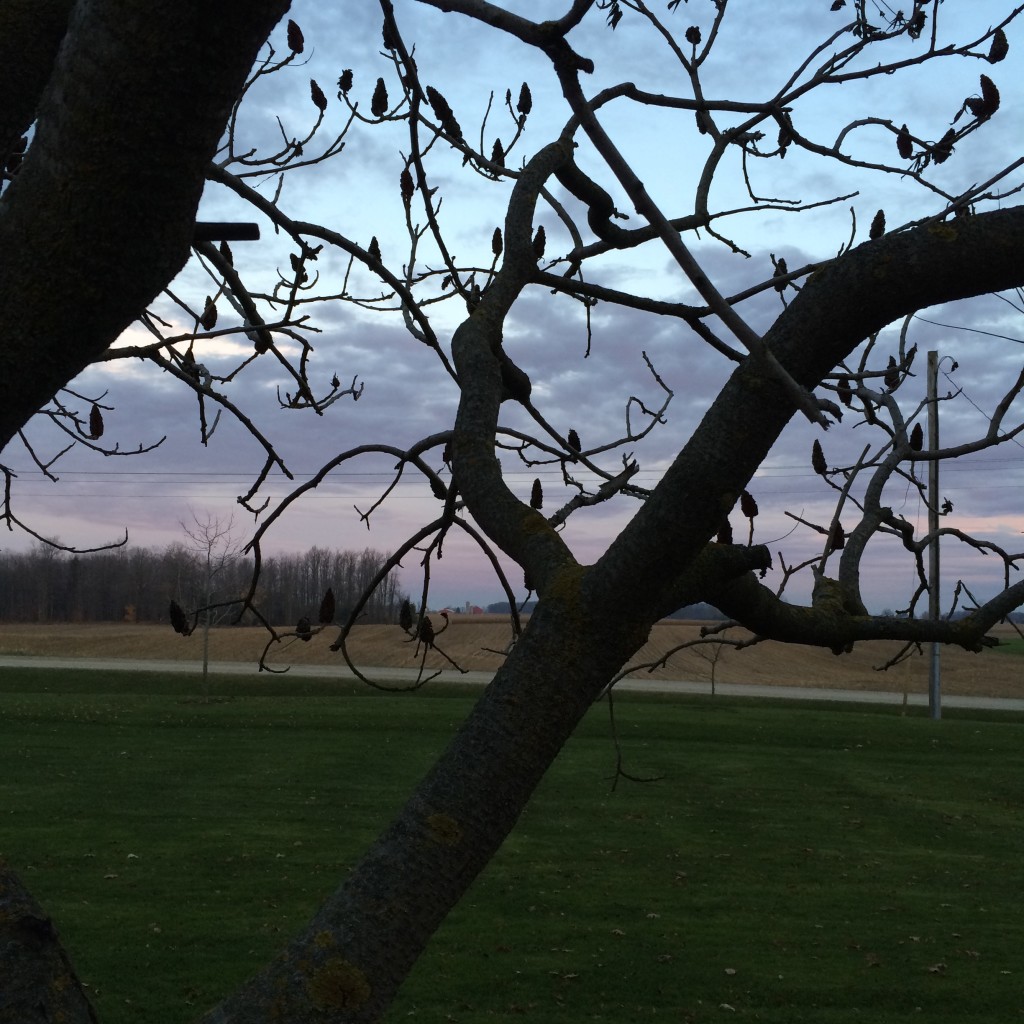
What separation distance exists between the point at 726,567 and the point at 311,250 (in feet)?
9.19

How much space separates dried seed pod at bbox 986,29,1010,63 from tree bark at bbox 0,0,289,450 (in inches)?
104

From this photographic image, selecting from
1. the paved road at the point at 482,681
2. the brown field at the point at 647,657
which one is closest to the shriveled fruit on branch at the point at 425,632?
the paved road at the point at 482,681

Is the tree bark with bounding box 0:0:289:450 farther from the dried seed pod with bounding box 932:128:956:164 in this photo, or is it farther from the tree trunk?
the dried seed pod with bounding box 932:128:956:164

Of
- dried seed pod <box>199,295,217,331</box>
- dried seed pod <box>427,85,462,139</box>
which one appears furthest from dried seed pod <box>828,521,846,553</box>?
dried seed pod <box>199,295,217,331</box>

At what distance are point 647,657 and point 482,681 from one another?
12721 millimetres

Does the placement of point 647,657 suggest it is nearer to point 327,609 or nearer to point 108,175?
point 327,609

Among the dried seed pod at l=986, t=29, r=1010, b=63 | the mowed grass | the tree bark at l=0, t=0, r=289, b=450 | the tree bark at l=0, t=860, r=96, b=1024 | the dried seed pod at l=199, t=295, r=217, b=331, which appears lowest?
the mowed grass

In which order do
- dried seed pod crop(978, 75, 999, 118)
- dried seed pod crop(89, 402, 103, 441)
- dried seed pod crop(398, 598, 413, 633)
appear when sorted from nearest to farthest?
dried seed pod crop(398, 598, 413, 633) → dried seed pod crop(978, 75, 999, 118) → dried seed pod crop(89, 402, 103, 441)

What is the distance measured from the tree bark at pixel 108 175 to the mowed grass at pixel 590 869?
155 cm

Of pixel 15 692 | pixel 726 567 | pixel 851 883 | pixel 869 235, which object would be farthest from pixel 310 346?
pixel 15 692

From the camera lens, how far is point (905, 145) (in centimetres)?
338

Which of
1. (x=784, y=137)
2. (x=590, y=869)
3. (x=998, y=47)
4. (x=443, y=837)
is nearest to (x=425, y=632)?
(x=443, y=837)

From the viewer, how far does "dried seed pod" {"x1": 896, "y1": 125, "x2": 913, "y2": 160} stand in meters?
3.38

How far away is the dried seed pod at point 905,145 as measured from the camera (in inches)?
133
